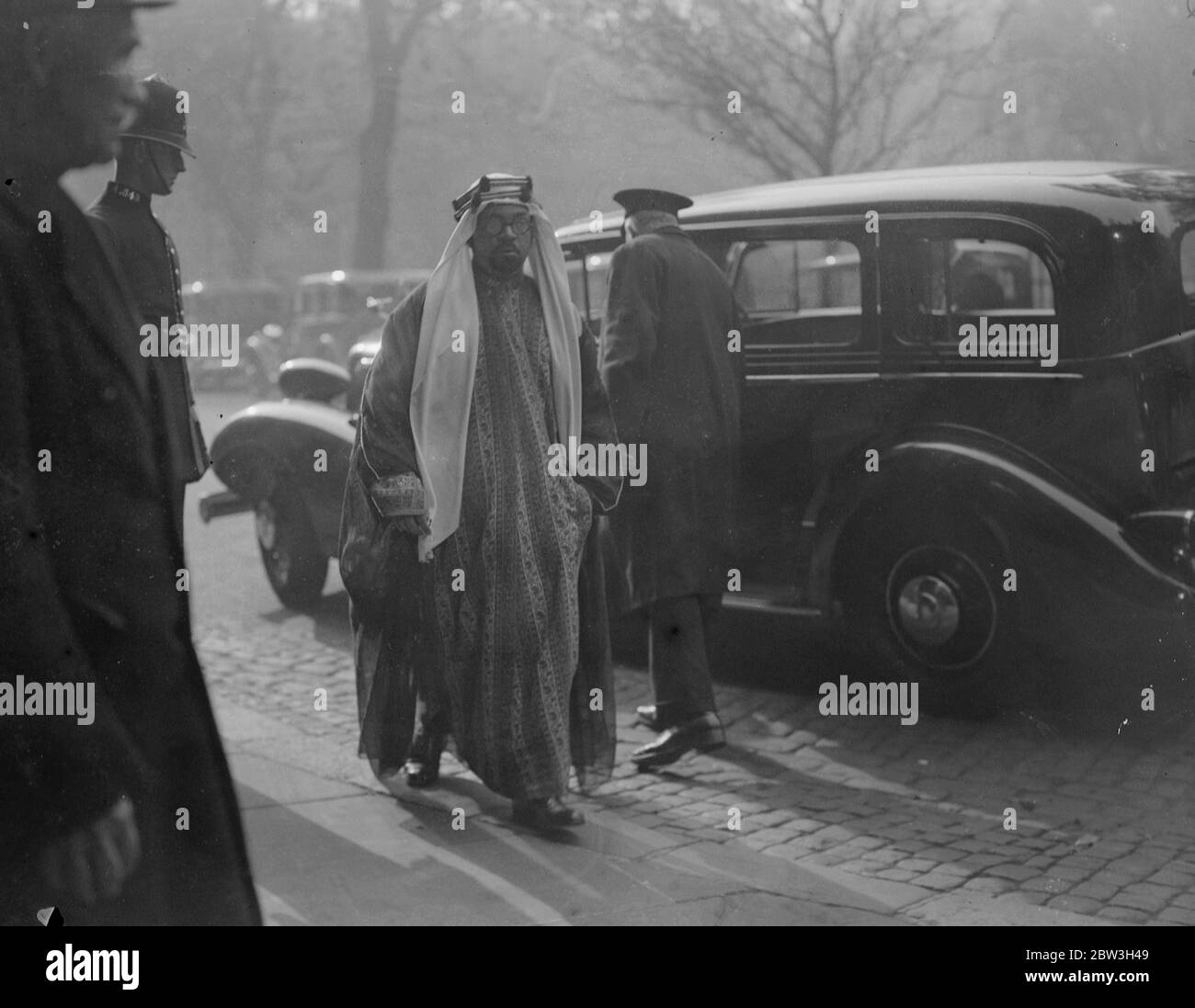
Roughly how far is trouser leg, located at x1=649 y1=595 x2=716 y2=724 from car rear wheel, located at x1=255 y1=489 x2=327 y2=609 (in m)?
2.33

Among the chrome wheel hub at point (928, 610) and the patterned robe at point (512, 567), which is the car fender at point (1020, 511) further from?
the patterned robe at point (512, 567)

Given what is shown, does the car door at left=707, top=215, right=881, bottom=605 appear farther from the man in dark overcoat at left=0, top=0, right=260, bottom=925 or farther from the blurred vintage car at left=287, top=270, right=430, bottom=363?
the man in dark overcoat at left=0, top=0, right=260, bottom=925

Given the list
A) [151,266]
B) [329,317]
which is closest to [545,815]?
[151,266]

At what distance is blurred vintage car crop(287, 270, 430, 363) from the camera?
9461mm

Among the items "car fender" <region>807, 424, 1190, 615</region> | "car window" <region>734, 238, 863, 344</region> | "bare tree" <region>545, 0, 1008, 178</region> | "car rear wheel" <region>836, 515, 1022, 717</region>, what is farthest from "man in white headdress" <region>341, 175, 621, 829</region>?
"bare tree" <region>545, 0, 1008, 178</region>

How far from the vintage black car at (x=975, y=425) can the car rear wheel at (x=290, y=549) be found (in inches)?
90.4

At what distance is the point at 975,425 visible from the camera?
19.8 feet

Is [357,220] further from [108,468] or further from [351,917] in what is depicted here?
[108,468]

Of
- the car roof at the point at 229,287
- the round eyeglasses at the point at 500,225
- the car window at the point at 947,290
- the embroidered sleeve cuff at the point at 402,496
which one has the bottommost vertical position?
the embroidered sleeve cuff at the point at 402,496

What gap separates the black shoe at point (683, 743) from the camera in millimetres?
5848

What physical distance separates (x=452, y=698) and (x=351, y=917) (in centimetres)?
102

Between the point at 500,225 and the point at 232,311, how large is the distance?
2.24 metres

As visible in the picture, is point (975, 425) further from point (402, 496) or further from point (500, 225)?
point (402, 496)

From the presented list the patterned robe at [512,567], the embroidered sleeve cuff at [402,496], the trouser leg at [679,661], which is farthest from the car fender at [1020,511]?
the embroidered sleeve cuff at [402,496]
